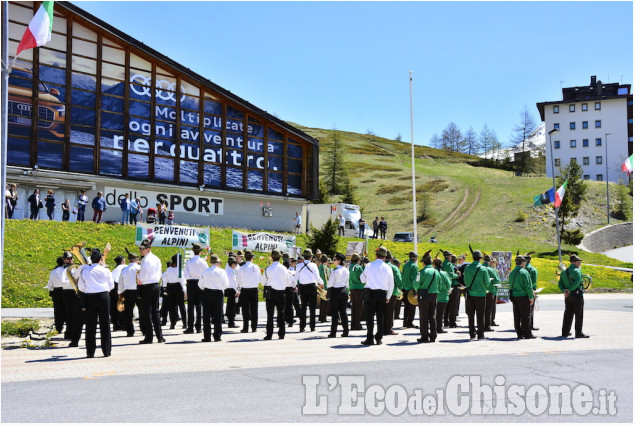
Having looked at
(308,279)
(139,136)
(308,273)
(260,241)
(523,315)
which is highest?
(139,136)

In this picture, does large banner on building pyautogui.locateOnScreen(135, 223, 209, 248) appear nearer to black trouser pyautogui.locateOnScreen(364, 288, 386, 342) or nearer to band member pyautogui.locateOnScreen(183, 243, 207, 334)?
band member pyautogui.locateOnScreen(183, 243, 207, 334)

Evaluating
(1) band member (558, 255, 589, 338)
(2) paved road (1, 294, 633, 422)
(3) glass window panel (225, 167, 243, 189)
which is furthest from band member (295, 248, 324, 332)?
(3) glass window panel (225, 167, 243, 189)

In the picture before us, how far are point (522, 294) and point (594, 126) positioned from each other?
363 ft

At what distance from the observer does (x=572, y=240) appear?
58.9 m

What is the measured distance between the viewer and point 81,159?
3681 centimetres

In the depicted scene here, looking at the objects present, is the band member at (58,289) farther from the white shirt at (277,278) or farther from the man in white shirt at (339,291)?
the man in white shirt at (339,291)

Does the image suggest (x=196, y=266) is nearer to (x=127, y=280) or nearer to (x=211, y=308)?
(x=211, y=308)

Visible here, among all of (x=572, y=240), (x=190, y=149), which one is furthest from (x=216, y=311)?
(x=572, y=240)

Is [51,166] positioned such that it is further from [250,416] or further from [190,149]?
[250,416]

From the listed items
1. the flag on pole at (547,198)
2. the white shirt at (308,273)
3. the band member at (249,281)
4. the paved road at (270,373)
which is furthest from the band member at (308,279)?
the flag on pole at (547,198)

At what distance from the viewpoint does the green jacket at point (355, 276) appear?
52.3 ft

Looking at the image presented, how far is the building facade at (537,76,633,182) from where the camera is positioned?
113m

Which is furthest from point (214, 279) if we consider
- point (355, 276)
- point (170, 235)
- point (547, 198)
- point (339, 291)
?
point (547, 198)

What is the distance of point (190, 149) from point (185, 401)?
3480cm
